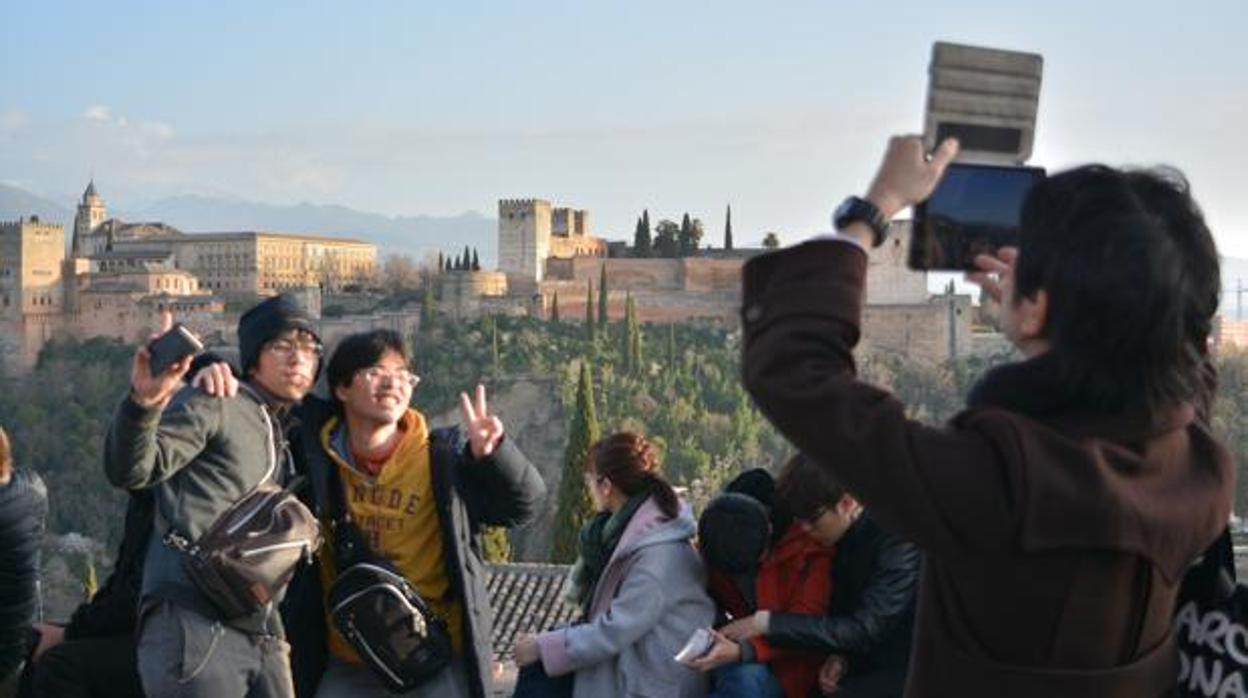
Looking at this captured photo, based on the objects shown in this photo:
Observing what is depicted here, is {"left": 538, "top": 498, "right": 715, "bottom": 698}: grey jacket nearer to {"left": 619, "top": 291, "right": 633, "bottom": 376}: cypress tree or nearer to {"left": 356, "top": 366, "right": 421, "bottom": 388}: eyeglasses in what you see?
{"left": 356, "top": 366, "right": 421, "bottom": 388}: eyeglasses

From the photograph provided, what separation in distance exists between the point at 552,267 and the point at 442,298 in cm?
661

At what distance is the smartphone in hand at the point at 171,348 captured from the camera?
2.83 m

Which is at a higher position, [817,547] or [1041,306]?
[1041,306]

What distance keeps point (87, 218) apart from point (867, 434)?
7626 cm

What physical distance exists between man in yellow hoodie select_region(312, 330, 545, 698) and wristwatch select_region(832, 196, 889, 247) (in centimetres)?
164

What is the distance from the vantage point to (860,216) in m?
1.74

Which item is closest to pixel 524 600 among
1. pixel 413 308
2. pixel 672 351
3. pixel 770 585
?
pixel 770 585

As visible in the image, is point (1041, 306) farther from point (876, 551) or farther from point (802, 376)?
point (876, 551)

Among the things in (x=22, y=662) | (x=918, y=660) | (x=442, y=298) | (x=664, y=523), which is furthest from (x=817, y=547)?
(x=442, y=298)

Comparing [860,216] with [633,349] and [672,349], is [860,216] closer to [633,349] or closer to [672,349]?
[633,349]

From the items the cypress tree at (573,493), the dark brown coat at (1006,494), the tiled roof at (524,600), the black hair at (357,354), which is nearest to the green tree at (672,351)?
the cypress tree at (573,493)

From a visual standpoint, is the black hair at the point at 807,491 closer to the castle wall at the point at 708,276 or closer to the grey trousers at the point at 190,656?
the grey trousers at the point at 190,656

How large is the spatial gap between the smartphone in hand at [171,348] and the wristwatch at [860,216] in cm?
151

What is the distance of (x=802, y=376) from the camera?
5.32 ft
